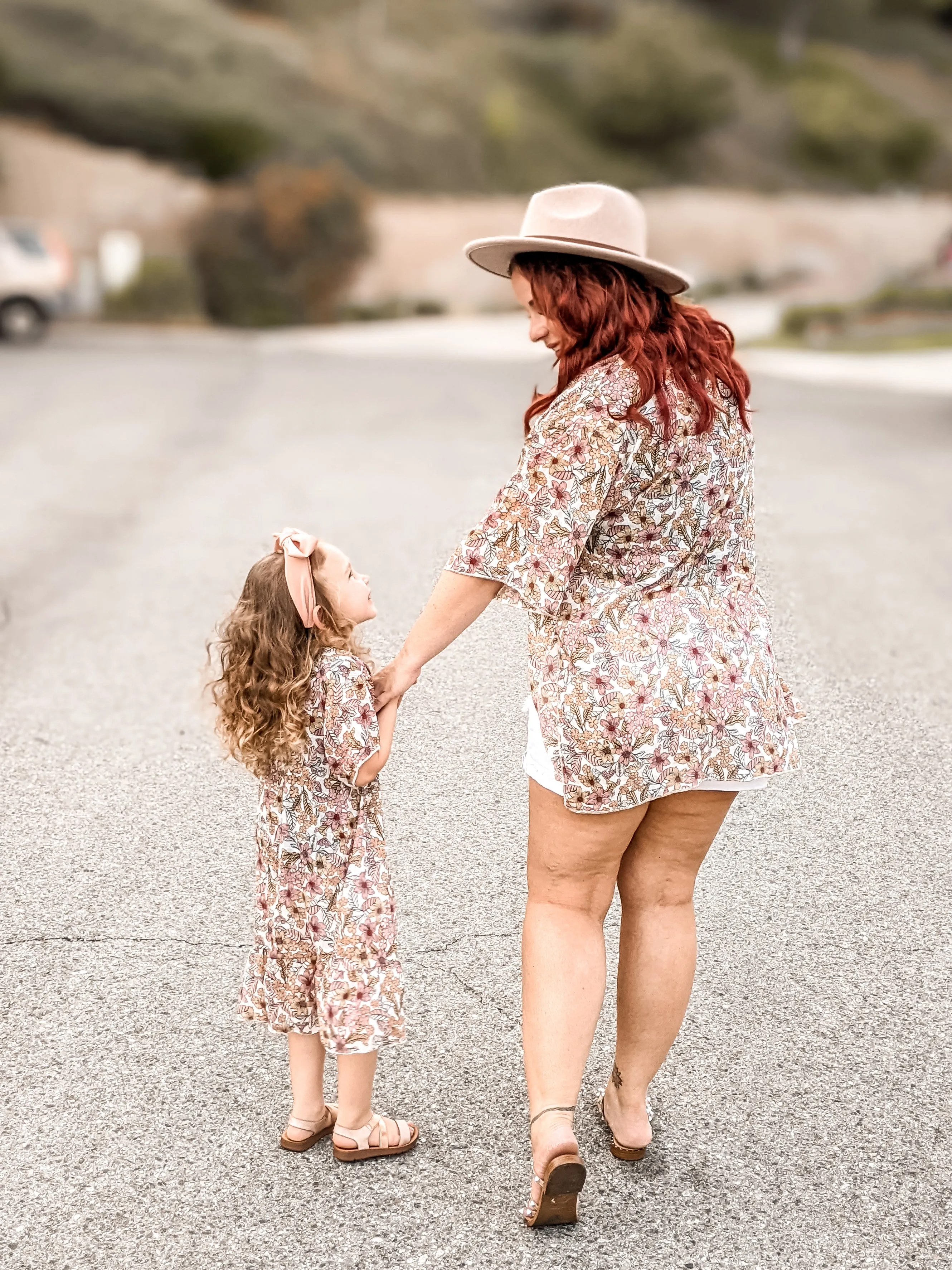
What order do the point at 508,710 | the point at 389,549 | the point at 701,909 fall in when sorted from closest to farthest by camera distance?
1. the point at 701,909
2. the point at 508,710
3. the point at 389,549

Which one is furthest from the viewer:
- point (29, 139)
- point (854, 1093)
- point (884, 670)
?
point (29, 139)

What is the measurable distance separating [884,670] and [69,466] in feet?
22.6

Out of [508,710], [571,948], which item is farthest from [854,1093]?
[508,710]

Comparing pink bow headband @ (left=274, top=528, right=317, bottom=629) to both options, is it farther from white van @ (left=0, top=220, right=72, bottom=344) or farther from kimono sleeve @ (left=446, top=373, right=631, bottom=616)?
white van @ (left=0, top=220, right=72, bottom=344)

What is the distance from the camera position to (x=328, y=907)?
8.90 feet

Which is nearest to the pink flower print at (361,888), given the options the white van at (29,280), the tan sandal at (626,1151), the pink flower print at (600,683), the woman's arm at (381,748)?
the woman's arm at (381,748)

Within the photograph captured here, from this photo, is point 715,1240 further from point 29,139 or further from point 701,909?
point 29,139

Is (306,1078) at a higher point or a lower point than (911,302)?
lower

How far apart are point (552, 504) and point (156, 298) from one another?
27199 mm

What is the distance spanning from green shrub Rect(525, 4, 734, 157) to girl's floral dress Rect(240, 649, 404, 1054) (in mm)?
53175

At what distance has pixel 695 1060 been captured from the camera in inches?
124

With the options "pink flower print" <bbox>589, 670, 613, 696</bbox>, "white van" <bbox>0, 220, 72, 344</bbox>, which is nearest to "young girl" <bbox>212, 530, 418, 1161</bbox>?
"pink flower print" <bbox>589, 670, 613, 696</bbox>

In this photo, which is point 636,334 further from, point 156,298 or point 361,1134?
point 156,298

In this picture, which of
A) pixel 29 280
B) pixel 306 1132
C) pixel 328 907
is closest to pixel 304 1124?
pixel 306 1132
